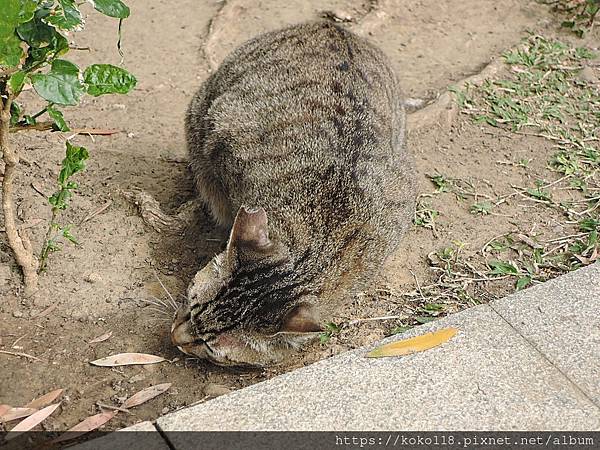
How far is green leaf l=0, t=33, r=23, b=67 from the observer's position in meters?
3.21

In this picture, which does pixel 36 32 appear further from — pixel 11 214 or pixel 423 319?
pixel 423 319

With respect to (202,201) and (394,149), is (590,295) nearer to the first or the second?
(394,149)

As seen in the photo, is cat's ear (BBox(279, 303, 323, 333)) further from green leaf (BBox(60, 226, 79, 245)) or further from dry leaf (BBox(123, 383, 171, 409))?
green leaf (BBox(60, 226, 79, 245))

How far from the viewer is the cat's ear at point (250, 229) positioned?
381 centimetres

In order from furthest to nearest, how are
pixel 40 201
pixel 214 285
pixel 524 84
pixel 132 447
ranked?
pixel 524 84, pixel 40 201, pixel 214 285, pixel 132 447

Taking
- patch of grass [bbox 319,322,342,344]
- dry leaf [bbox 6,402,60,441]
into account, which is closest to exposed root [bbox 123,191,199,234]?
patch of grass [bbox 319,322,342,344]

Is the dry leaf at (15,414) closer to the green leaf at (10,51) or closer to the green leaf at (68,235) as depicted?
the green leaf at (68,235)

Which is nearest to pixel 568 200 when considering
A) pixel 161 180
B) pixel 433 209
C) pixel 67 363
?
pixel 433 209

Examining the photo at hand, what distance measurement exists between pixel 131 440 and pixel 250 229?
44.3 inches

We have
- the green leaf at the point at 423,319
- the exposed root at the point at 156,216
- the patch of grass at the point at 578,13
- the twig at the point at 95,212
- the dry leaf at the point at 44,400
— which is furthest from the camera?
the patch of grass at the point at 578,13

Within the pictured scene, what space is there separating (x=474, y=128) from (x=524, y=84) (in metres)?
0.83

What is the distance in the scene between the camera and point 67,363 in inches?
158

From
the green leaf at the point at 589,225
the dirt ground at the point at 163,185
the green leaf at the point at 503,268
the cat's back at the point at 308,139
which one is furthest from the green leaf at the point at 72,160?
the green leaf at the point at 589,225

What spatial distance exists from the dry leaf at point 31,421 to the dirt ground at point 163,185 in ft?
0.16
